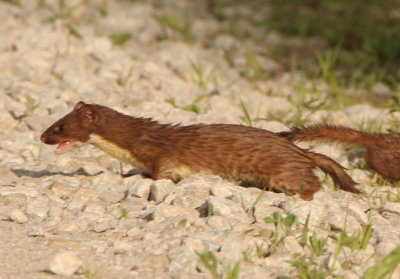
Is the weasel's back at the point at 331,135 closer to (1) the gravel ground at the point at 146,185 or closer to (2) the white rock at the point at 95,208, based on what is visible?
(1) the gravel ground at the point at 146,185

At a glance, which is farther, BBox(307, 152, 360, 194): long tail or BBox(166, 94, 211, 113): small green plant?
BBox(166, 94, 211, 113): small green plant

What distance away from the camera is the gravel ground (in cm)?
330

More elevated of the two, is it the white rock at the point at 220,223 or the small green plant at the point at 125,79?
the white rock at the point at 220,223

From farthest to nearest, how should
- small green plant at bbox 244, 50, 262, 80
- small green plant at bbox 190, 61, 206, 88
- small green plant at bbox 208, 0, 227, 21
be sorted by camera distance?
small green plant at bbox 208, 0, 227, 21, small green plant at bbox 244, 50, 262, 80, small green plant at bbox 190, 61, 206, 88

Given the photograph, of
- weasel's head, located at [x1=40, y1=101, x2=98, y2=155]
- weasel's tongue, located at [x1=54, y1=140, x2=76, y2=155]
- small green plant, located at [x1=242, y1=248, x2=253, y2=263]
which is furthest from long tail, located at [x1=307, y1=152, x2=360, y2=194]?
weasel's tongue, located at [x1=54, y1=140, x2=76, y2=155]

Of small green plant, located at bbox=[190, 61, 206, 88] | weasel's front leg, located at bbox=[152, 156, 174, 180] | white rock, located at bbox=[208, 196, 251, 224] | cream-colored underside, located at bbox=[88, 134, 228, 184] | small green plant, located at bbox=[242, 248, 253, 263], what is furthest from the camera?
small green plant, located at bbox=[190, 61, 206, 88]

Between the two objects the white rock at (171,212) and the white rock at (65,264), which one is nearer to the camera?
the white rock at (65,264)

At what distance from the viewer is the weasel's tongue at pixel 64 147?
4.77 meters

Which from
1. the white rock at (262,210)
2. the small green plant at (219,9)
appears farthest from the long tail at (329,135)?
the small green plant at (219,9)

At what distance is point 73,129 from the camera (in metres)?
4.73

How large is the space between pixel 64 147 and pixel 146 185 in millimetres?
882

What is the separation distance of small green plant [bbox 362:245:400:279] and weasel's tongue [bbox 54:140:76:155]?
2.32 meters

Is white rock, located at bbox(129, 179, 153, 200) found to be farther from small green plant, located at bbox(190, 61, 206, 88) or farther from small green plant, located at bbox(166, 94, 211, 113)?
small green plant, located at bbox(190, 61, 206, 88)

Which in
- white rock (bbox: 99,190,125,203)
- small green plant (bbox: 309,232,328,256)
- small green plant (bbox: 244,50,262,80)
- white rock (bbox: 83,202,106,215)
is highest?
small green plant (bbox: 309,232,328,256)
